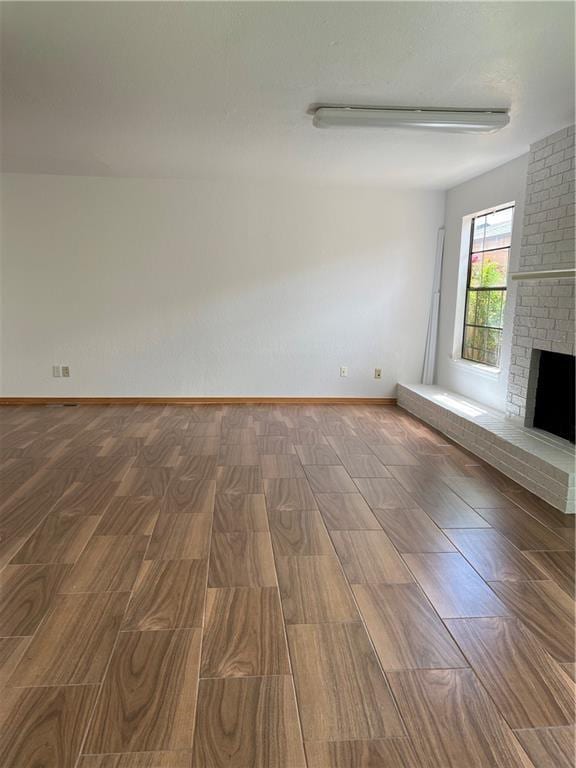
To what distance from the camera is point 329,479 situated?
3531 mm

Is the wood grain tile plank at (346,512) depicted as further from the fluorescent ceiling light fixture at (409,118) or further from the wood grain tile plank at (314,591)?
the fluorescent ceiling light fixture at (409,118)

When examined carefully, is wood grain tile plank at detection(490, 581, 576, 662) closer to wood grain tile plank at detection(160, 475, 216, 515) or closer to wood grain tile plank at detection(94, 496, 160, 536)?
wood grain tile plank at detection(160, 475, 216, 515)

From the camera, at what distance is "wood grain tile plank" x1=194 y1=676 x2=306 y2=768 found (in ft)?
4.53

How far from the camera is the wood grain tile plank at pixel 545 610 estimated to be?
1.86 metres

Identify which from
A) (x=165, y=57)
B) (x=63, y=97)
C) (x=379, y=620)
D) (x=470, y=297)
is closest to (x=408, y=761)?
(x=379, y=620)

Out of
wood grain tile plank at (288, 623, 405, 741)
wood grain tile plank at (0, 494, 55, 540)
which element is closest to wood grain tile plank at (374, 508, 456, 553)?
wood grain tile plank at (288, 623, 405, 741)

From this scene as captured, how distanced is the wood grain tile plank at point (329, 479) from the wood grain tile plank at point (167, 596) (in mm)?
1177

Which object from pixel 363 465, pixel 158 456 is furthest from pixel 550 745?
pixel 158 456

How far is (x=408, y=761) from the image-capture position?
1.38 meters

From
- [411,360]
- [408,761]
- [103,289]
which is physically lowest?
[408,761]

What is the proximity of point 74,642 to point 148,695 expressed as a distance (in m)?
0.41

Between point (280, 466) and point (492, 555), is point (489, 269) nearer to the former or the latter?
point (280, 466)

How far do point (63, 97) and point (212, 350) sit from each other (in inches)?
120

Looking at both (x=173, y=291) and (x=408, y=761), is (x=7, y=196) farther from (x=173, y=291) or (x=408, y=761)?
(x=408, y=761)
